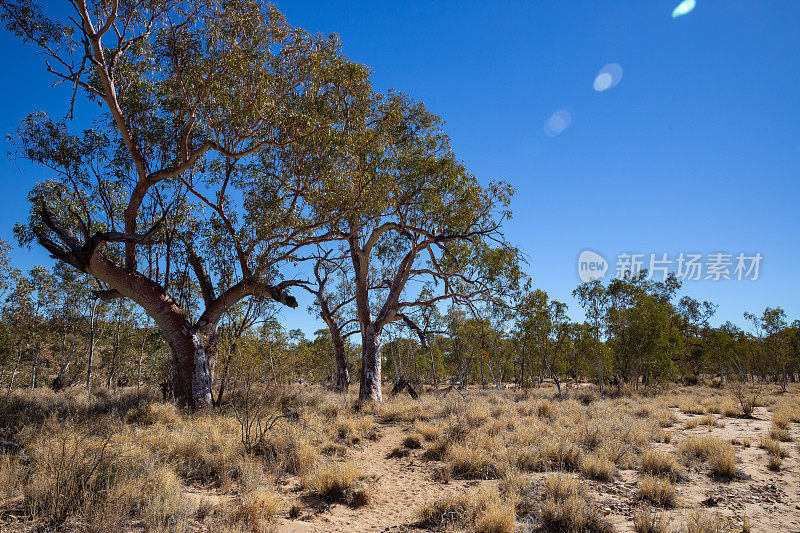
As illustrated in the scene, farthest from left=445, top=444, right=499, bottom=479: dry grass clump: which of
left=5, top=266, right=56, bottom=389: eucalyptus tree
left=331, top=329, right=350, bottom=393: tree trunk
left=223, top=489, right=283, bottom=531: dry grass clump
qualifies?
left=5, top=266, right=56, bottom=389: eucalyptus tree

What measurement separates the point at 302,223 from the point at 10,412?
9807 millimetres

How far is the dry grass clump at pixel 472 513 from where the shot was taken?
16.2ft

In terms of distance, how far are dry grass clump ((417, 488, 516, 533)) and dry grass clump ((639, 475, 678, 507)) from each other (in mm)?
2499

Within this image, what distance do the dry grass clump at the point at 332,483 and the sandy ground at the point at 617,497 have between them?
30 centimetres

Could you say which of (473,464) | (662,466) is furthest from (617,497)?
(473,464)

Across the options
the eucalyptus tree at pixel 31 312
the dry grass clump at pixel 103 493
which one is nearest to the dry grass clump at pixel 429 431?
the dry grass clump at pixel 103 493

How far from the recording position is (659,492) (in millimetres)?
6184

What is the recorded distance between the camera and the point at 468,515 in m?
5.25

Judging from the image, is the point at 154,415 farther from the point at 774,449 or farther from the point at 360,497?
the point at 774,449

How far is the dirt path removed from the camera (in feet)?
17.8

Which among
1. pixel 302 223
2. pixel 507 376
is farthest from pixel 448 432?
pixel 507 376

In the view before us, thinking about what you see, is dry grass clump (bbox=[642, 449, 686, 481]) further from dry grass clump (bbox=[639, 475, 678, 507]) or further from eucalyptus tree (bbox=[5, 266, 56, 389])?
eucalyptus tree (bbox=[5, 266, 56, 389])

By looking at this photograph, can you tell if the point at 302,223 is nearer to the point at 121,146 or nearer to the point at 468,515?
the point at 121,146

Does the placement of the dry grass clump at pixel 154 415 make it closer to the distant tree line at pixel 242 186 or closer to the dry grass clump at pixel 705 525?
the distant tree line at pixel 242 186
